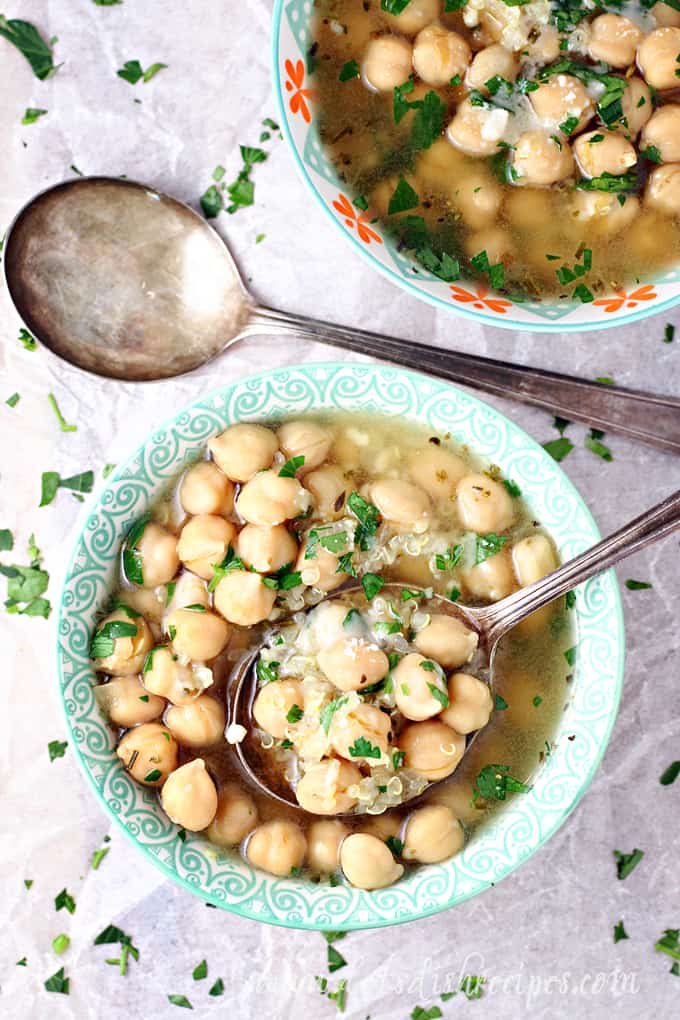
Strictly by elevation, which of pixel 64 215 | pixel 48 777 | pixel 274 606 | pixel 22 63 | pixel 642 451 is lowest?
pixel 48 777

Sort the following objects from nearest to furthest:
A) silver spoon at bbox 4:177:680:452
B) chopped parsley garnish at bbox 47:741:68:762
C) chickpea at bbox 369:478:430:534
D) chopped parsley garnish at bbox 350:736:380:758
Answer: chopped parsley garnish at bbox 350:736:380:758
chickpea at bbox 369:478:430:534
silver spoon at bbox 4:177:680:452
chopped parsley garnish at bbox 47:741:68:762

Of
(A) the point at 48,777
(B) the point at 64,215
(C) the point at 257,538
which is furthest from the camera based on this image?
(A) the point at 48,777

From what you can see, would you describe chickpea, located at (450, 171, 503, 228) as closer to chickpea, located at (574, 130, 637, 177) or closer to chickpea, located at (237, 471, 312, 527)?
chickpea, located at (574, 130, 637, 177)

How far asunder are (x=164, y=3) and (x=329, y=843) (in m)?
1.50

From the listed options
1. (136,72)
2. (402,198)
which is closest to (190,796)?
(402,198)

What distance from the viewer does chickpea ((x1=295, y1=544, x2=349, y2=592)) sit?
57.5 inches

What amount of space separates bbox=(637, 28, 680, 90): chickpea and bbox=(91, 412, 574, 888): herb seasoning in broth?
66cm

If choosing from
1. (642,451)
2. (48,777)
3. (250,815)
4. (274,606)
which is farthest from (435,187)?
(48,777)

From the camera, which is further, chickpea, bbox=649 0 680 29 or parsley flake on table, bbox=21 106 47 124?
parsley flake on table, bbox=21 106 47 124

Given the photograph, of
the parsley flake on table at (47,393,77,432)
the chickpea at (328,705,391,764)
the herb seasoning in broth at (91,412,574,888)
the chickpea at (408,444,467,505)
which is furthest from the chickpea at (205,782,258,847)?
the parsley flake on table at (47,393,77,432)

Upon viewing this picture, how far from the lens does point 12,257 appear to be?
1588mm

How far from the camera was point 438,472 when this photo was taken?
60.3 inches

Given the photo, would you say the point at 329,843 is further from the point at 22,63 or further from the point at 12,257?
the point at 22,63

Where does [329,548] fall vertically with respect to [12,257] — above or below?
below
